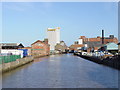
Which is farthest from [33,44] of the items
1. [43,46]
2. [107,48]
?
[107,48]

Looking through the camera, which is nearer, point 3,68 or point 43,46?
point 3,68

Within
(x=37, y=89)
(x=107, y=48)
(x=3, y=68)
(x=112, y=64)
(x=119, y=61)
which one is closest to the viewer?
(x=37, y=89)

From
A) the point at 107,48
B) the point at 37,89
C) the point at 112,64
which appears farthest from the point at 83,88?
the point at 107,48

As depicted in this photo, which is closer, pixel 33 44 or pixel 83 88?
Answer: pixel 83 88

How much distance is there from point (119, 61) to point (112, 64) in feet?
12.0

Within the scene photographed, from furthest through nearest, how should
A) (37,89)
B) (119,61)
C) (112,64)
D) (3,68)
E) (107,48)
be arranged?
(107,48), (112,64), (119,61), (3,68), (37,89)

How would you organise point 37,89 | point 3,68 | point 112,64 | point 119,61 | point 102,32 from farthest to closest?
point 102,32 → point 112,64 → point 119,61 → point 3,68 → point 37,89

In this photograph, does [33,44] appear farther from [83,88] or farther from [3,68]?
[83,88]

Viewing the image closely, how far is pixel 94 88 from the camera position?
58.3 ft

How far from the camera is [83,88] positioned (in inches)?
696

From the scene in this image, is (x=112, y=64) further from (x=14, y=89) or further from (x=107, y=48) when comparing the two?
(x=107, y=48)

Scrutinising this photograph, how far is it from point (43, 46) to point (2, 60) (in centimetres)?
8556

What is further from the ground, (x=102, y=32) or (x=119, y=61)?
(x=102, y=32)

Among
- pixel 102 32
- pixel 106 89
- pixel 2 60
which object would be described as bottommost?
pixel 106 89
